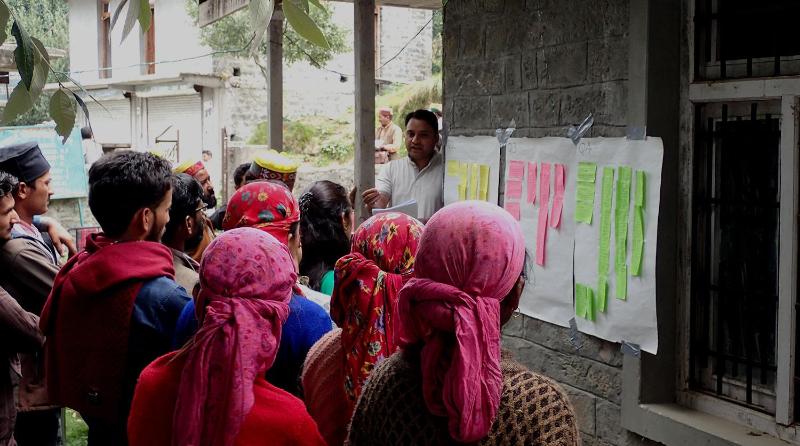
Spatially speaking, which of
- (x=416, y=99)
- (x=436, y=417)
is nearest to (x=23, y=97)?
(x=436, y=417)

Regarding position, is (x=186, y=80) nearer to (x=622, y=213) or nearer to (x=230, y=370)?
(x=622, y=213)

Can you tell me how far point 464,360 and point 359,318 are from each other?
102 cm

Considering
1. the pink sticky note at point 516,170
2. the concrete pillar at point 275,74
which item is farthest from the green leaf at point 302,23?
the concrete pillar at point 275,74

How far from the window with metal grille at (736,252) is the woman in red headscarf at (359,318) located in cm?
149

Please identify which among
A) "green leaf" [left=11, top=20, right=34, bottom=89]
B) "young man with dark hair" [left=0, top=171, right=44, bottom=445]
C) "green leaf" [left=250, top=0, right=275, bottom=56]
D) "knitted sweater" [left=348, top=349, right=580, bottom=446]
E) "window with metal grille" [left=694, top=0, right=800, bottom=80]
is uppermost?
"window with metal grille" [left=694, top=0, right=800, bottom=80]

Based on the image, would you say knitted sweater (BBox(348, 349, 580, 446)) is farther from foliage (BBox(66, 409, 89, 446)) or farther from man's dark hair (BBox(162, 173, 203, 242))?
foliage (BBox(66, 409, 89, 446))

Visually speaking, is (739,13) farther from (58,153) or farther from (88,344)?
(58,153)

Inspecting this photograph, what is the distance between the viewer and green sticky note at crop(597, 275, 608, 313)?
13.6 ft

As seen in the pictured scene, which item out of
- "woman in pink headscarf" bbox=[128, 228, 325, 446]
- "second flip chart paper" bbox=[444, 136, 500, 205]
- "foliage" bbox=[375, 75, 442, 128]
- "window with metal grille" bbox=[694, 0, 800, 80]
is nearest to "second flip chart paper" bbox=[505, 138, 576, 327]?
"second flip chart paper" bbox=[444, 136, 500, 205]

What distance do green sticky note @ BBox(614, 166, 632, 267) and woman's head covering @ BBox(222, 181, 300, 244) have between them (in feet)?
4.63

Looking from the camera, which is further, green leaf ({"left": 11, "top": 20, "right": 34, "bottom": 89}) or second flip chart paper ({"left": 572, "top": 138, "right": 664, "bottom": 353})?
second flip chart paper ({"left": 572, "top": 138, "right": 664, "bottom": 353})

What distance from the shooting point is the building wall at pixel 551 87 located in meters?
4.14

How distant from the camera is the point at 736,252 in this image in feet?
12.1

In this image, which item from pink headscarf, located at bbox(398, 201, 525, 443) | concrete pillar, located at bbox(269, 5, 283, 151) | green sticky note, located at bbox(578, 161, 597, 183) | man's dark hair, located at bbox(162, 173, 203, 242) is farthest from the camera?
concrete pillar, located at bbox(269, 5, 283, 151)
